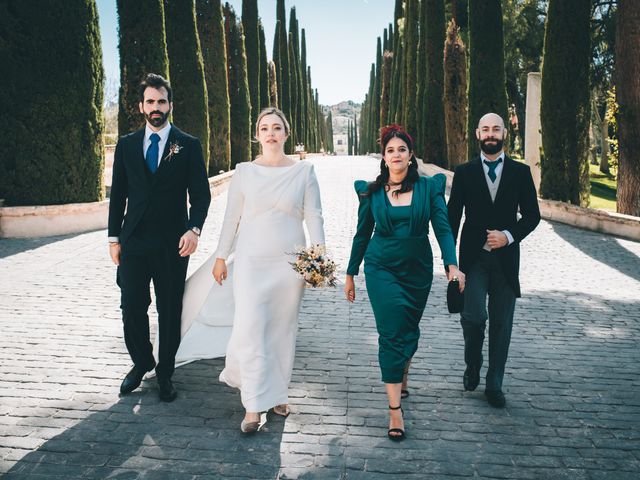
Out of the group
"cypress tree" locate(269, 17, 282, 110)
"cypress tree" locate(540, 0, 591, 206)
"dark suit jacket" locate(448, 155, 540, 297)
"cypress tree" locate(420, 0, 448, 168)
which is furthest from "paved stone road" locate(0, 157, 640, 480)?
"cypress tree" locate(269, 17, 282, 110)

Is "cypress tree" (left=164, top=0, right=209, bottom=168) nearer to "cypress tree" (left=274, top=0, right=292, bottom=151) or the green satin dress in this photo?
the green satin dress

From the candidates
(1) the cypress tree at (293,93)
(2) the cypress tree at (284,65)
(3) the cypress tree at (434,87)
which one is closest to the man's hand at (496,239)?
(3) the cypress tree at (434,87)

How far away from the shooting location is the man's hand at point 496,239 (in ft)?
12.9

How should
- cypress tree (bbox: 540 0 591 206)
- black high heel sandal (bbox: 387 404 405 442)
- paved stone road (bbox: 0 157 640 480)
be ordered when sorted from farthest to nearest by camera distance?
cypress tree (bbox: 540 0 591 206), black high heel sandal (bbox: 387 404 405 442), paved stone road (bbox: 0 157 640 480)

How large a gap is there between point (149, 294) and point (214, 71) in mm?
18023

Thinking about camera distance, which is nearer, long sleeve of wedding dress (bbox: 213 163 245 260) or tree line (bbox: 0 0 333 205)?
long sleeve of wedding dress (bbox: 213 163 245 260)

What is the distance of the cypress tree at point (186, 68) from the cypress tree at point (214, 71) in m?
3.20

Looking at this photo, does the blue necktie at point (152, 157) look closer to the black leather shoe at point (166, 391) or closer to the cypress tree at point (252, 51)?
the black leather shoe at point (166, 391)

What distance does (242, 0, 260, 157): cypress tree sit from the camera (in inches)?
1147

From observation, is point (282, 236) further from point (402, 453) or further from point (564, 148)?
point (564, 148)

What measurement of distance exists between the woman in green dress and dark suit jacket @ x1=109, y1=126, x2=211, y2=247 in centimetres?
120

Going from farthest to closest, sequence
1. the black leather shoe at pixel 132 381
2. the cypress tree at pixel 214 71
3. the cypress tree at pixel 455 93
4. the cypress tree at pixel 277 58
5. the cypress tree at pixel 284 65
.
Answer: the cypress tree at pixel 284 65 → the cypress tree at pixel 277 58 → the cypress tree at pixel 455 93 → the cypress tree at pixel 214 71 → the black leather shoe at pixel 132 381

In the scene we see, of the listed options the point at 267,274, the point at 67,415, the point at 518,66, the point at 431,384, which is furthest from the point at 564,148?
Result: the point at 518,66

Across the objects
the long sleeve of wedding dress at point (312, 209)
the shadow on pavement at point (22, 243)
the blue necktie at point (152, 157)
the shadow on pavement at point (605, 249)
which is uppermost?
the blue necktie at point (152, 157)
